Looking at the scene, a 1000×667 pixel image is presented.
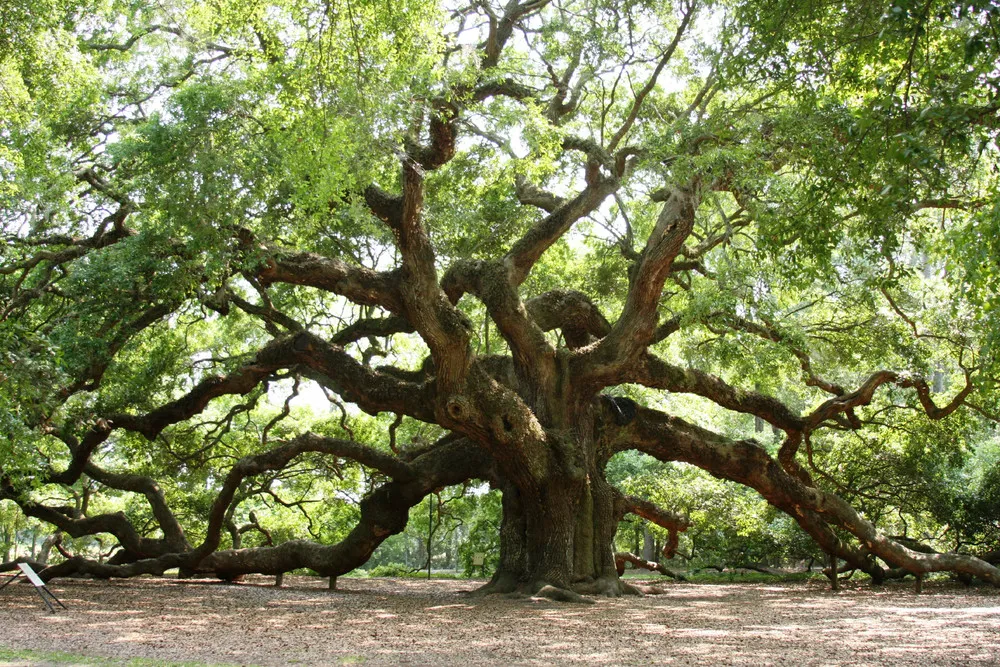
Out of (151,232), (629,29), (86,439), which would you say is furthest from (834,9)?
(86,439)

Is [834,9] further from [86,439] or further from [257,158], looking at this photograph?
[86,439]

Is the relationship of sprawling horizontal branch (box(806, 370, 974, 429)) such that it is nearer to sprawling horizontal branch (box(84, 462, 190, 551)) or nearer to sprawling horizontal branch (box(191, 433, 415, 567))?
sprawling horizontal branch (box(191, 433, 415, 567))

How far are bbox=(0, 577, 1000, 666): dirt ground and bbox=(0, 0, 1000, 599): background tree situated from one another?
129cm

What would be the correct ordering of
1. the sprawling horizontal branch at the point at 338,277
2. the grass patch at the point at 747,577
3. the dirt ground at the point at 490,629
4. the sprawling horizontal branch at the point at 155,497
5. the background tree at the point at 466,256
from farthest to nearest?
the grass patch at the point at 747,577 < the sprawling horizontal branch at the point at 155,497 < the sprawling horizontal branch at the point at 338,277 < the background tree at the point at 466,256 < the dirt ground at the point at 490,629

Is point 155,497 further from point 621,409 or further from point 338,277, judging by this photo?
point 621,409

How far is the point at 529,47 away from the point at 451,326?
475cm

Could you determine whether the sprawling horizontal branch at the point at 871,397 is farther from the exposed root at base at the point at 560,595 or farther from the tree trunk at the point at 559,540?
the exposed root at base at the point at 560,595

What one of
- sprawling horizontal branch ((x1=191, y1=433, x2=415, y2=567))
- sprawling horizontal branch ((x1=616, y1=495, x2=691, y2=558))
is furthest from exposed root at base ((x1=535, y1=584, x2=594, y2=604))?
sprawling horizontal branch ((x1=191, y1=433, x2=415, y2=567))

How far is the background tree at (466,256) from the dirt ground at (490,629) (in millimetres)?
1289

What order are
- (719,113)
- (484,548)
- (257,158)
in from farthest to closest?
(484,548)
(257,158)
(719,113)

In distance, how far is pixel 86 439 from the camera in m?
10.3

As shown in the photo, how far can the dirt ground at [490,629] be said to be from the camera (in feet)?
16.1

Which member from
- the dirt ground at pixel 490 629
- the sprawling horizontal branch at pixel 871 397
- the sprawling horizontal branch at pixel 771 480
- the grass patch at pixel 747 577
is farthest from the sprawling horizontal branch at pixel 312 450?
the grass patch at pixel 747 577

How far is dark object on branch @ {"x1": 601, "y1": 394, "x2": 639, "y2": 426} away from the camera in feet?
35.4
